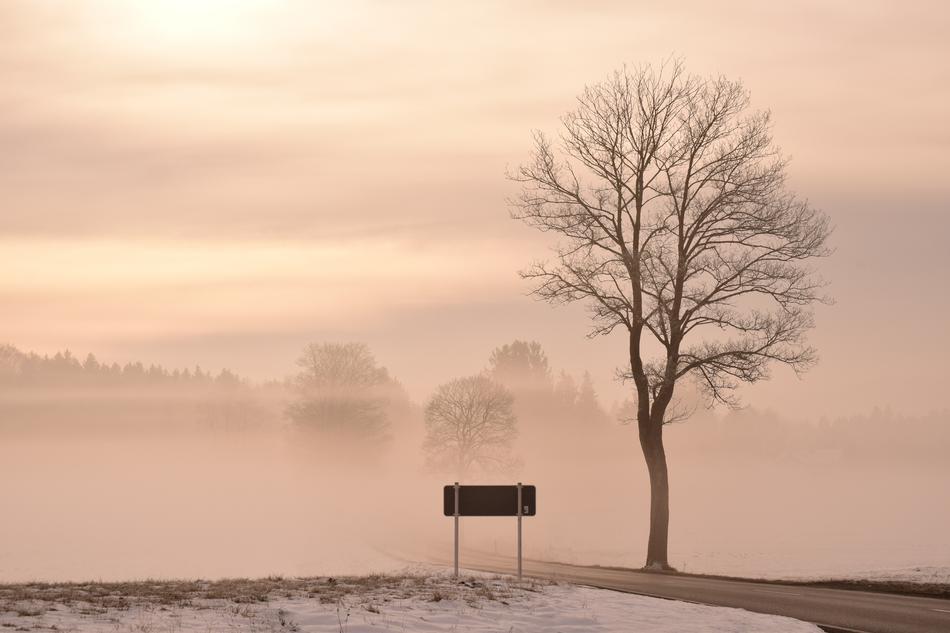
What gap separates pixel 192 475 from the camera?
357 feet

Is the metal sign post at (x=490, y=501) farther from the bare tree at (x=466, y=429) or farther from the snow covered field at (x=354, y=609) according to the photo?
the bare tree at (x=466, y=429)

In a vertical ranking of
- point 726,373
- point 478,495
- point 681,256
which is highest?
point 681,256

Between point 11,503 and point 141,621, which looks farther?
point 11,503

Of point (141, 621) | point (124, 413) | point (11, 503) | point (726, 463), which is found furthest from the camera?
point (726, 463)

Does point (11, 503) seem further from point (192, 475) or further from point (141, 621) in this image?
point (141, 621)

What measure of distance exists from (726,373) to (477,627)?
69.5 ft

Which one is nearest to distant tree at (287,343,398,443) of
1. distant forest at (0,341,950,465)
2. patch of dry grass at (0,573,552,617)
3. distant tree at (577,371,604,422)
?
distant forest at (0,341,950,465)

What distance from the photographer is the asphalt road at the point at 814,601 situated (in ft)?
59.1

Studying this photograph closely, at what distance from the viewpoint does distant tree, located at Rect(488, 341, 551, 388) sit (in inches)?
4013

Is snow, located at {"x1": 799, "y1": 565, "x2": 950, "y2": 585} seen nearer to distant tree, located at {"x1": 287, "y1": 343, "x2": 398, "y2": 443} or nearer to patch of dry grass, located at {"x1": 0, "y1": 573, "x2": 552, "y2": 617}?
patch of dry grass, located at {"x1": 0, "y1": 573, "x2": 552, "y2": 617}

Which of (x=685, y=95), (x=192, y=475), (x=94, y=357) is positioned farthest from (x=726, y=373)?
(x=94, y=357)

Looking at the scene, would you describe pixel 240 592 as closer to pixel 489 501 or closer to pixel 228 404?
pixel 489 501

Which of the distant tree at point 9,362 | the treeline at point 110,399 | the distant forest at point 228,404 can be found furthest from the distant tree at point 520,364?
the distant tree at point 9,362

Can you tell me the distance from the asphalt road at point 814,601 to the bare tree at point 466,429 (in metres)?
53.9
